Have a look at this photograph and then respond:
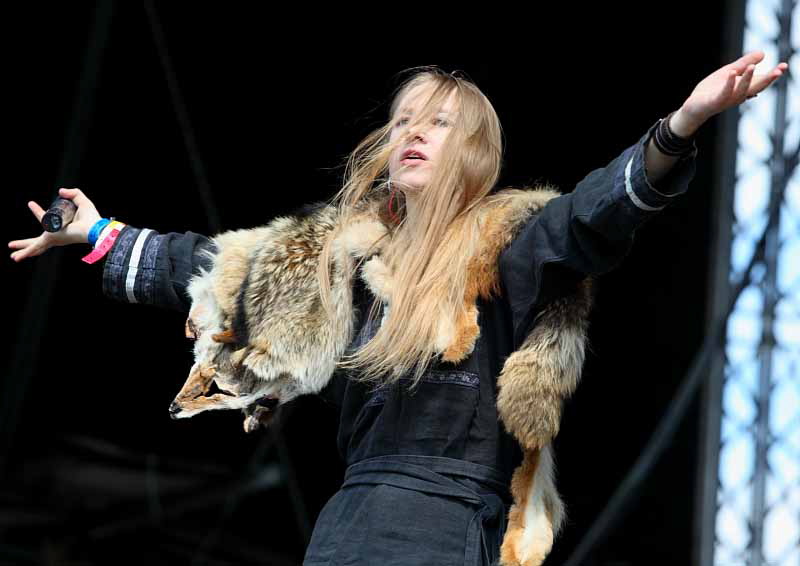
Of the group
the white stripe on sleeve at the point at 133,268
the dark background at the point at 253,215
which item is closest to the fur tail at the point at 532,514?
the white stripe on sleeve at the point at 133,268

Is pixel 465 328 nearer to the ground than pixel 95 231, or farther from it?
nearer to the ground

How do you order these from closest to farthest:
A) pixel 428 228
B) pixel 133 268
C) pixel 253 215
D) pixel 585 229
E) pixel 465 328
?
1. pixel 585 229
2. pixel 465 328
3. pixel 428 228
4. pixel 133 268
5. pixel 253 215

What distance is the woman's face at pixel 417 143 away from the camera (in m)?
1.80

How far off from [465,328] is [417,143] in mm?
364

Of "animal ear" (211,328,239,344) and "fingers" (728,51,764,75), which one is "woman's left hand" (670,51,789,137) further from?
"animal ear" (211,328,239,344)

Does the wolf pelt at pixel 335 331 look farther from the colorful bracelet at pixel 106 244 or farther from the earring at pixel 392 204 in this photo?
the colorful bracelet at pixel 106 244

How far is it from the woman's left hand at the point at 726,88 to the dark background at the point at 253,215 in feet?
7.80

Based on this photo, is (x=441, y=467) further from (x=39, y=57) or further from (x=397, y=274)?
(x=39, y=57)

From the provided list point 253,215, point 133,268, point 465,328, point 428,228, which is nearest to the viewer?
point 465,328

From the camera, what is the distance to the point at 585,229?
1.52m

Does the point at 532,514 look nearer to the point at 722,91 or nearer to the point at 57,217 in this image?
the point at 722,91

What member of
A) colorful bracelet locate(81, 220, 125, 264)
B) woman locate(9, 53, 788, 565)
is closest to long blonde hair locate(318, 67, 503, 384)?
woman locate(9, 53, 788, 565)

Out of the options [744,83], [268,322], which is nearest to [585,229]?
[744,83]

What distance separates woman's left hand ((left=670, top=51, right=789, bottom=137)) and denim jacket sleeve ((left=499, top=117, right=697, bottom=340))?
0.21 ft
